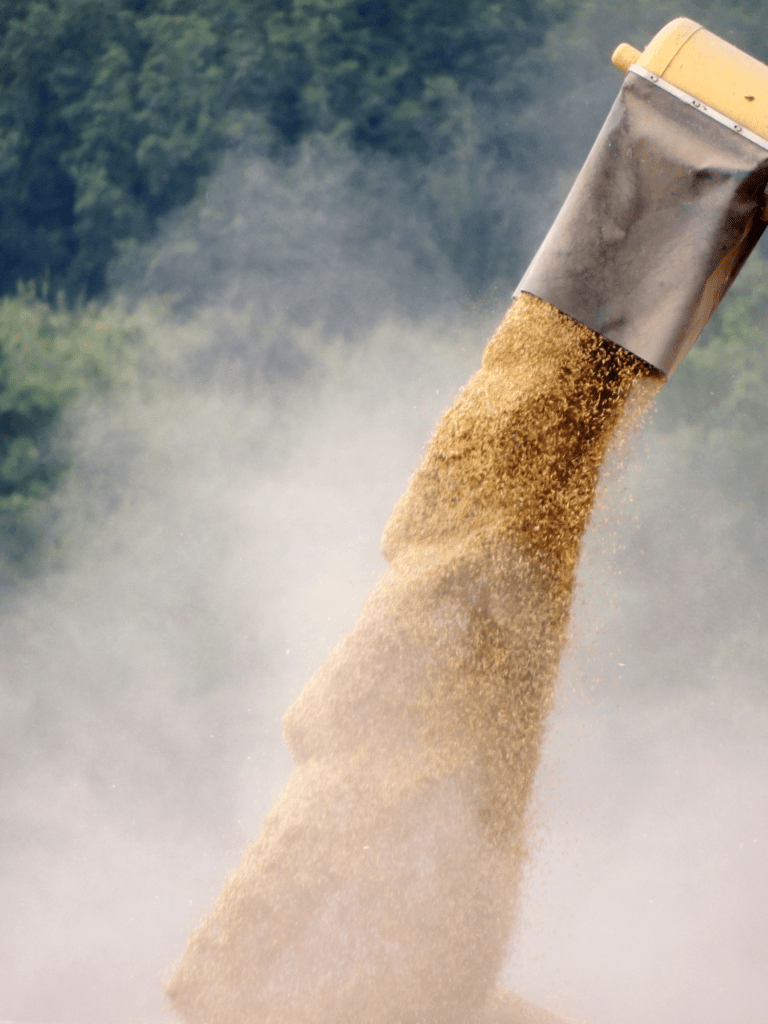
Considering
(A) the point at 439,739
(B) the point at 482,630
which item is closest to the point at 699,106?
(B) the point at 482,630

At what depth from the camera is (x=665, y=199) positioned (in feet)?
6.05

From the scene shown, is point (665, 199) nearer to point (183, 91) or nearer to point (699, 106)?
point (699, 106)

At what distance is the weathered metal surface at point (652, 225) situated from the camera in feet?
5.91

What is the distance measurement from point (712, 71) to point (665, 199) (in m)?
0.26

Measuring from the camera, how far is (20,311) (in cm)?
409

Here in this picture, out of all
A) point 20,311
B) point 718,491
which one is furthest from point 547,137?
point 20,311

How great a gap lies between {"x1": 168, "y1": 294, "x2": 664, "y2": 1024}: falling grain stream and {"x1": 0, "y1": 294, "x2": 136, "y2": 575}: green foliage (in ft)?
8.23

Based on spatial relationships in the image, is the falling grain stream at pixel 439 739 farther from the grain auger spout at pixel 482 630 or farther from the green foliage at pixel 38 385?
the green foliage at pixel 38 385

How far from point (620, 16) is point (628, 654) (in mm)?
2685

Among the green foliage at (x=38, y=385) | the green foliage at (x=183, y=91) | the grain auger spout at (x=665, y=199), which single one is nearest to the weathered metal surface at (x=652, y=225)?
the grain auger spout at (x=665, y=199)

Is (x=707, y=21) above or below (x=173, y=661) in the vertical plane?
above

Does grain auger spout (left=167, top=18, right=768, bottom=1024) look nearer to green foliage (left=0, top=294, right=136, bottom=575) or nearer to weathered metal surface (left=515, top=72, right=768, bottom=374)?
weathered metal surface (left=515, top=72, right=768, bottom=374)

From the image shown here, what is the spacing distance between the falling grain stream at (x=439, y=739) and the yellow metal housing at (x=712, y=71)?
50 cm

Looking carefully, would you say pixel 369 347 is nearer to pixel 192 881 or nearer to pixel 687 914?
pixel 192 881
